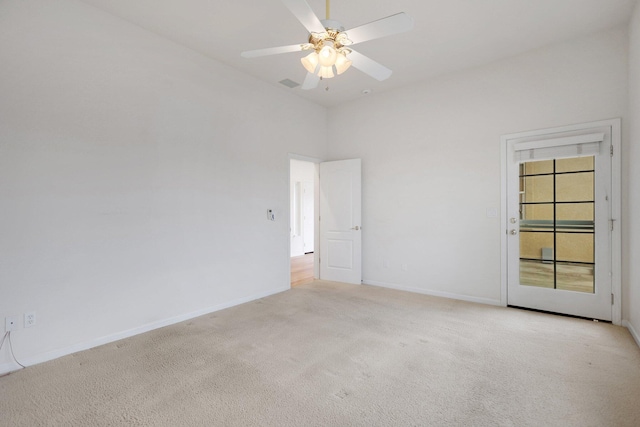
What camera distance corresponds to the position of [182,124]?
3531 millimetres

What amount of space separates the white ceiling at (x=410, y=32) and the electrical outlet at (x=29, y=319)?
2.83 metres

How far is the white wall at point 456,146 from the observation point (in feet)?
11.3

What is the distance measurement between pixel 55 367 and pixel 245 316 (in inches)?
68.7

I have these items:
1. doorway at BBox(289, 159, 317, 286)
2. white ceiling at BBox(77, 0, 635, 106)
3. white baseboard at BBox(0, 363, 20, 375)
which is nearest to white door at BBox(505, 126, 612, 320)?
white ceiling at BBox(77, 0, 635, 106)

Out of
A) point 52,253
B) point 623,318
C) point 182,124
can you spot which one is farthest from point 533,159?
point 52,253

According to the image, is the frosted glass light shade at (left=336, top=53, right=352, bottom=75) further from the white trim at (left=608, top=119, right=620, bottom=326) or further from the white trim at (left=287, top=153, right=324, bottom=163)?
the white trim at (left=608, top=119, right=620, bottom=326)

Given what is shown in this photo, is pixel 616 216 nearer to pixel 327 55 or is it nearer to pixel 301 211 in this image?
pixel 327 55

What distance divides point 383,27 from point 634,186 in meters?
3.01

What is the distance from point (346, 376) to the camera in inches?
90.9

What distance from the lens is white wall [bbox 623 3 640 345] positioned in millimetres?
2820

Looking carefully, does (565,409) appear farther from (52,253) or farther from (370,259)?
(52,253)

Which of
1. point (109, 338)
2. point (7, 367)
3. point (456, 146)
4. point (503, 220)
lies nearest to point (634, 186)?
point (503, 220)

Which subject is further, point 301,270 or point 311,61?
point 301,270

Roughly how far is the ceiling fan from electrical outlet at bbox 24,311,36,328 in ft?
9.06
